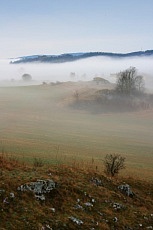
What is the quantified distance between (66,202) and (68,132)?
72.5 meters

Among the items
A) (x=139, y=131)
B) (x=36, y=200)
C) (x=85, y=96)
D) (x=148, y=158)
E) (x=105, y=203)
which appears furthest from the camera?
(x=85, y=96)

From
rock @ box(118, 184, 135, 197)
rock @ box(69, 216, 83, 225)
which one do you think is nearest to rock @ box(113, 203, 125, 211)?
rock @ box(118, 184, 135, 197)

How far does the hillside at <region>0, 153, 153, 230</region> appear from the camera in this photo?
21.3 m

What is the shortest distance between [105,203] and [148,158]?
148 feet

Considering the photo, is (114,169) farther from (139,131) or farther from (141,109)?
(141,109)

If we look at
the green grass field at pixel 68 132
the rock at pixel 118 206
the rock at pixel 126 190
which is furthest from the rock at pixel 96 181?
the green grass field at pixel 68 132

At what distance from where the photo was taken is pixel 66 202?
24.3 metres

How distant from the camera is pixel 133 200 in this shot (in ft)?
93.1

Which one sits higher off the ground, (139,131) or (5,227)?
(5,227)

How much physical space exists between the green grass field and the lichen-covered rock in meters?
28.9

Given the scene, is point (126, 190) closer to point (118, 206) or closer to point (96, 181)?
point (96, 181)

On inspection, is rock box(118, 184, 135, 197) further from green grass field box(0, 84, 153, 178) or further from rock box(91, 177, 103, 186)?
green grass field box(0, 84, 153, 178)

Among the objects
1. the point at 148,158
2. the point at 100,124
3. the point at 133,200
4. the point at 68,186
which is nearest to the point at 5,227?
the point at 68,186

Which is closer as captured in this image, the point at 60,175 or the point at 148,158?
the point at 60,175
